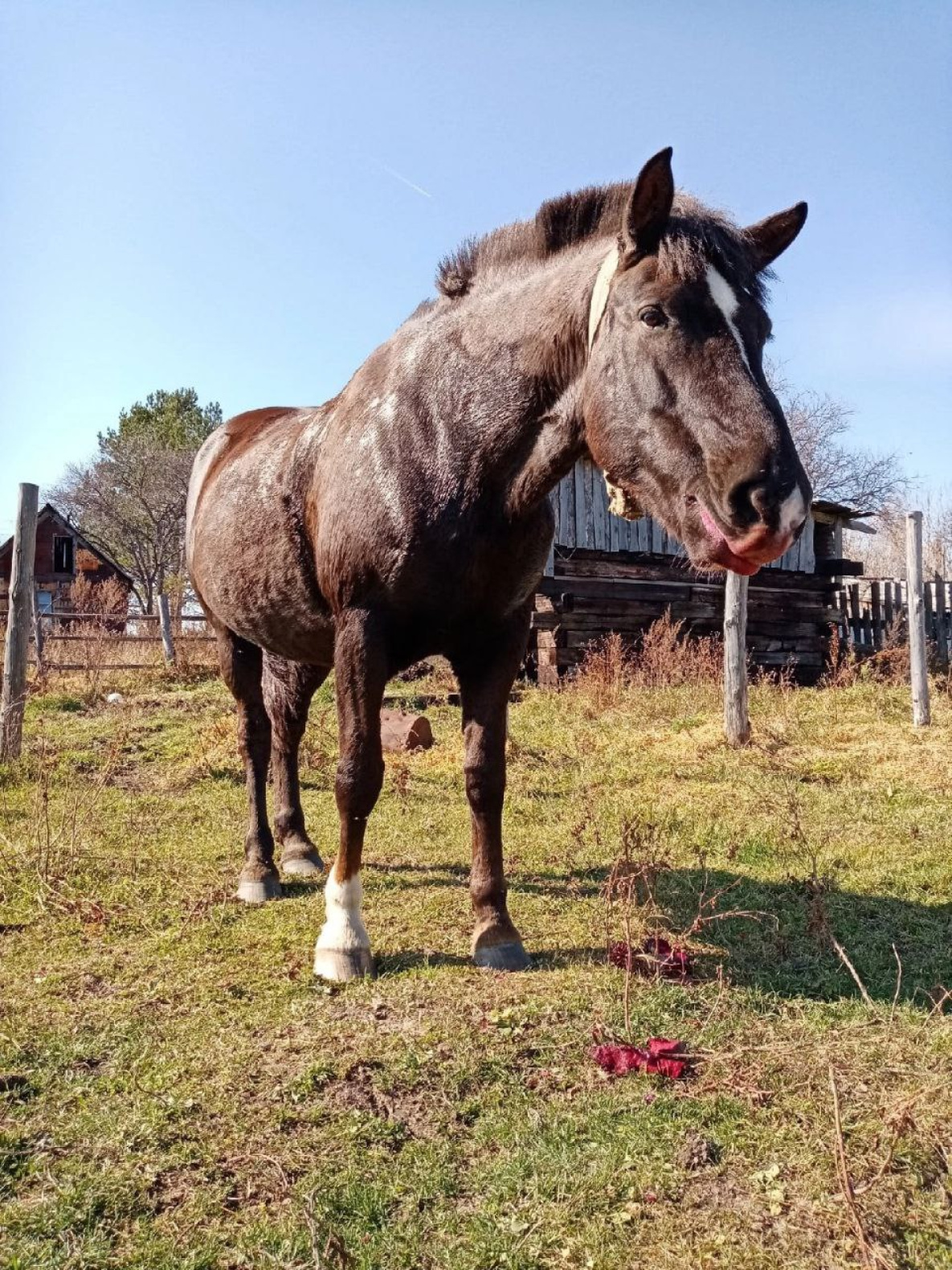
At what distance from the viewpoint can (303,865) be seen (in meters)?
5.16

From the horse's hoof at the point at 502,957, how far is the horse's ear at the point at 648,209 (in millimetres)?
2507

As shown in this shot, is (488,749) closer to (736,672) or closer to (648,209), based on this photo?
(648,209)

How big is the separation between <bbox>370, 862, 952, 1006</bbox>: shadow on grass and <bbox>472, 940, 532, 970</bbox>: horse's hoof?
0.09m

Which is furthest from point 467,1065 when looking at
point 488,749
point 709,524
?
point 709,524

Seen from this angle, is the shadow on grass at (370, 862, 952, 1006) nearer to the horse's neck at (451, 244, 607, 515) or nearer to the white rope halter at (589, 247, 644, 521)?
the white rope halter at (589, 247, 644, 521)

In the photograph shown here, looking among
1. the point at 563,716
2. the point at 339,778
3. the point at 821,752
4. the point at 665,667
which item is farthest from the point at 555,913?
the point at 665,667

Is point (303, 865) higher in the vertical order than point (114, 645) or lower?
lower

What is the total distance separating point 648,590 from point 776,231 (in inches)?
515

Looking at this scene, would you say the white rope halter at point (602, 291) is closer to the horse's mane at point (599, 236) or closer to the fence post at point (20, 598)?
the horse's mane at point (599, 236)

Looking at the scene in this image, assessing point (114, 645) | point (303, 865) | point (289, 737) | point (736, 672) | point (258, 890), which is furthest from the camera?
point (114, 645)

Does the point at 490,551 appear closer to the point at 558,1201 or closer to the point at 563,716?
the point at 558,1201

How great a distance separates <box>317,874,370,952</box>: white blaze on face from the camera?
11.2 feet

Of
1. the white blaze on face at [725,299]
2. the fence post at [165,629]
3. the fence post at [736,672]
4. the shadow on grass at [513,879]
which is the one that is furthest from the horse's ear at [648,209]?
the fence post at [165,629]

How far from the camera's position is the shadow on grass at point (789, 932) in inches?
133
